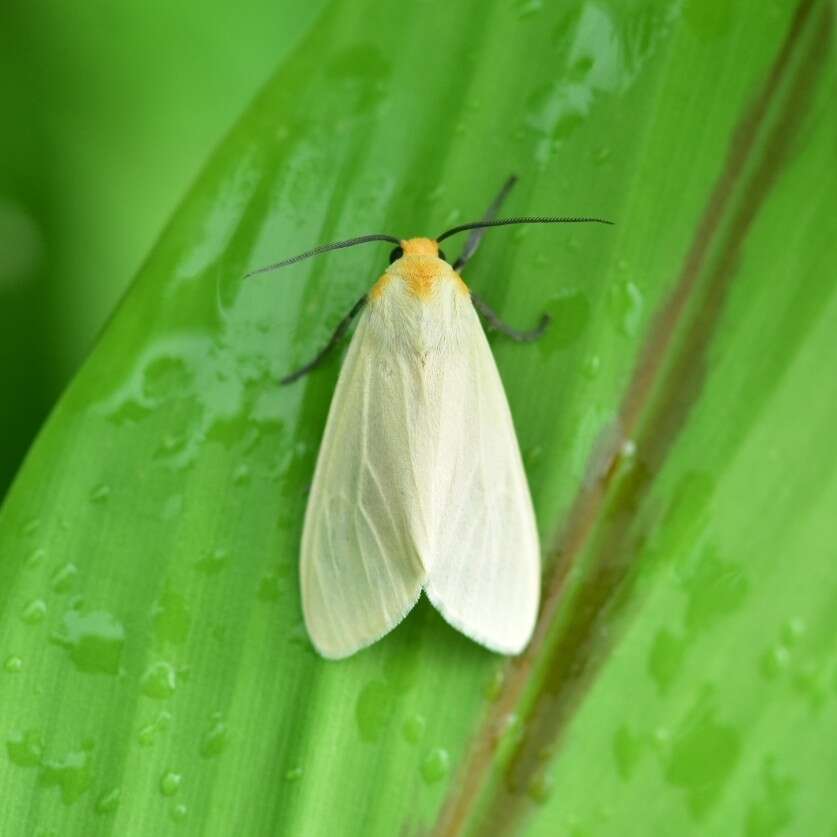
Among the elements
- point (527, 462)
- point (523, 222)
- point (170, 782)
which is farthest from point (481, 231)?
point (170, 782)

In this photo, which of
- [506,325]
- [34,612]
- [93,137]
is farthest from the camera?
[93,137]

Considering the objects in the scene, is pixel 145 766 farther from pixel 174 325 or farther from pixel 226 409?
pixel 174 325

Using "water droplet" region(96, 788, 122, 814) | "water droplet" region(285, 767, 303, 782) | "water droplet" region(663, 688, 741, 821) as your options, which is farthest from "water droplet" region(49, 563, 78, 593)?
"water droplet" region(663, 688, 741, 821)

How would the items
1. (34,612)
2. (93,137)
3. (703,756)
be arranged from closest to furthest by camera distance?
(703,756)
(34,612)
(93,137)

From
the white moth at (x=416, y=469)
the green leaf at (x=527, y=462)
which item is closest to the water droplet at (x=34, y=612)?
the green leaf at (x=527, y=462)

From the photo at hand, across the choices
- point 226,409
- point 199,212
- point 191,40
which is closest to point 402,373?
point 226,409

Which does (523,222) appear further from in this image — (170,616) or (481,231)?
(170,616)

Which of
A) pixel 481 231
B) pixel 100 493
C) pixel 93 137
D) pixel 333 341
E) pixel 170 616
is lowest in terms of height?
pixel 170 616

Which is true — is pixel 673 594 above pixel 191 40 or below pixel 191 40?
below
